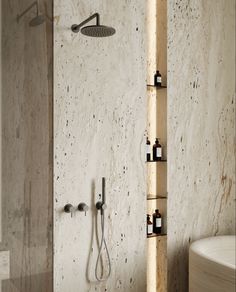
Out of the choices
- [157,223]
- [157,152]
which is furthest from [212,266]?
[157,152]

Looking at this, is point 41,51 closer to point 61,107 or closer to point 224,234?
point 61,107

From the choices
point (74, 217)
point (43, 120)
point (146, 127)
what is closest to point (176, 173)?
point (146, 127)

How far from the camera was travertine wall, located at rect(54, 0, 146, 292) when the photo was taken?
2.00 meters

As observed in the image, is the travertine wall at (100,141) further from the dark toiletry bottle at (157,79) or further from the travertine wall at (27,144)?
the travertine wall at (27,144)

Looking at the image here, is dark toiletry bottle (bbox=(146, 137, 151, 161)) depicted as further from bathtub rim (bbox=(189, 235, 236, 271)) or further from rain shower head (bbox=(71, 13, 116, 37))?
rain shower head (bbox=(71, 13, 116, 37))

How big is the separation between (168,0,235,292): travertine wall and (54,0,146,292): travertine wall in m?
0.25

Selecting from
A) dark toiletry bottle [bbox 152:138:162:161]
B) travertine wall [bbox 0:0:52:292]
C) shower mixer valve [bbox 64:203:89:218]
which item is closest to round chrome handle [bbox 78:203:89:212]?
shower mixer valve [bbox 64:203:89:218]

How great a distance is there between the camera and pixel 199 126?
2584 mm

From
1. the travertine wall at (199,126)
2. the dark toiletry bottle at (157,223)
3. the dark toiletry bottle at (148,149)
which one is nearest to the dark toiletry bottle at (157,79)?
the travertine wall at (199,126)

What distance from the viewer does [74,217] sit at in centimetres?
204

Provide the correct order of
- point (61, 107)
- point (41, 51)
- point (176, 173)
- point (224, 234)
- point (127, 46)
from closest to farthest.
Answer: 1. point (41, 51)
2. point (61, 107)
3. point (127, 46)
4. point (176, 173)
5. point (224, 234)

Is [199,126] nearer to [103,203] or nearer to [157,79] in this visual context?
[157,79]

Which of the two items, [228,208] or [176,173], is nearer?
[176,173]

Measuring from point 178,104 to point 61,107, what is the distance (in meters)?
0.84
